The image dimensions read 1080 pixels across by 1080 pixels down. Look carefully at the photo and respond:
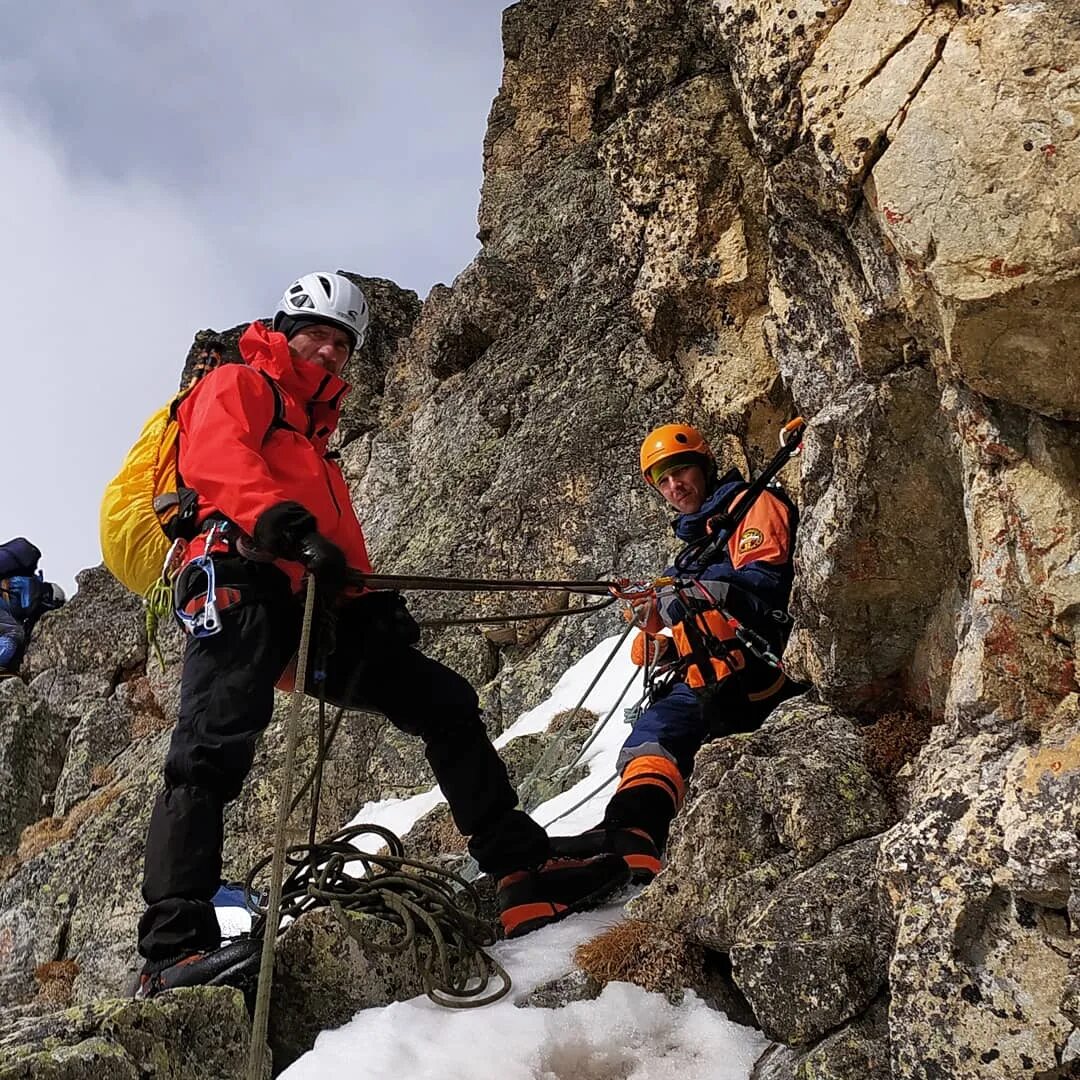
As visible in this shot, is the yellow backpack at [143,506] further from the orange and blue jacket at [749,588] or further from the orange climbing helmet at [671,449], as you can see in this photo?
the orange climbing helmet at [671,449]

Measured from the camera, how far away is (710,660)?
6332 mm

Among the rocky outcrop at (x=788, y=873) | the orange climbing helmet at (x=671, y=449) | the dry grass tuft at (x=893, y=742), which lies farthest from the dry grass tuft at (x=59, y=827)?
the dry grass tuft at (x=893, y=742)

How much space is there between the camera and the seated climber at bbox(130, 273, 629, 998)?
4.41 metres

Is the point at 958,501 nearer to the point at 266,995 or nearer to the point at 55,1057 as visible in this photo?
the point at 266,995

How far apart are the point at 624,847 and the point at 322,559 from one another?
2.38m

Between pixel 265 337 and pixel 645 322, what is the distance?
4.90 m

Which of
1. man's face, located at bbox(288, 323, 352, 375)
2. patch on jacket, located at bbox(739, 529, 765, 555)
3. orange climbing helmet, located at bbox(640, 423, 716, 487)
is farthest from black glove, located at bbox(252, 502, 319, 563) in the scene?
orange climbing helmet, located at bbox(640, 423, 716, 487)

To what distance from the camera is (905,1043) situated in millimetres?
3139

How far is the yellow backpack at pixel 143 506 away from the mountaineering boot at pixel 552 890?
2.56m

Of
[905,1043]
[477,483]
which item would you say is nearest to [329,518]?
[905,1043]

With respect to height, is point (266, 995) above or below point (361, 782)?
below

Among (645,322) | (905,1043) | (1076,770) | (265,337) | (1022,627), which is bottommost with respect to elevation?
(905,1043)

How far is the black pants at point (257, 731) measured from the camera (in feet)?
14.3

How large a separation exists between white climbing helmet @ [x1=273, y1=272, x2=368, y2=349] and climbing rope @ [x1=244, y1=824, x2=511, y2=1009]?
2.91 m
